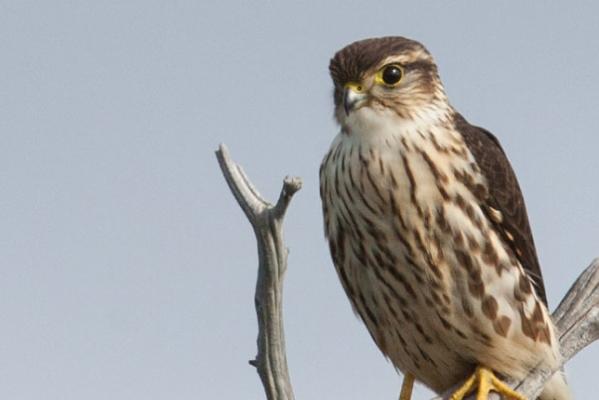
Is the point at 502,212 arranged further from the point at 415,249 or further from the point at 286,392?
the point at 286,392

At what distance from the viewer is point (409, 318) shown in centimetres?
484

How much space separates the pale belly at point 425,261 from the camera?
186 inches

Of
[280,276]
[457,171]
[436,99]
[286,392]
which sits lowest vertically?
[286,392]


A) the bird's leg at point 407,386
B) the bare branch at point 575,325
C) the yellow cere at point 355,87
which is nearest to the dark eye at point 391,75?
the yellow cere at point 355,87

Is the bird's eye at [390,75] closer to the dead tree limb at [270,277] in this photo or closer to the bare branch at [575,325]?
the bare branch at [575,325]

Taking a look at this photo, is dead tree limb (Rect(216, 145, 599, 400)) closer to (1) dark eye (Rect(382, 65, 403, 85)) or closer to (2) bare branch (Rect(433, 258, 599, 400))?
(1) dark eye (Rect(382, 65, 403, 85))

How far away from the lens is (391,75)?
4.87 metres

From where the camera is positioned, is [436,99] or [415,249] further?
[436,99]

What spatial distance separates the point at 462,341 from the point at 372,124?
3.41 ft

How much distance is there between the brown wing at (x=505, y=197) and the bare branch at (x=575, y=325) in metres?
0.15

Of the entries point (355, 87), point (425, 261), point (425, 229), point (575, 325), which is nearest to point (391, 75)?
point (355, 87)

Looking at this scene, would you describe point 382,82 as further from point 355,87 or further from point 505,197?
point 505,197

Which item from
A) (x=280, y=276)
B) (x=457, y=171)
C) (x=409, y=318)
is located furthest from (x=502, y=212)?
(x=280, y=276)

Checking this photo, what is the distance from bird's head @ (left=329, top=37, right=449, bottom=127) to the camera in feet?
15.8
